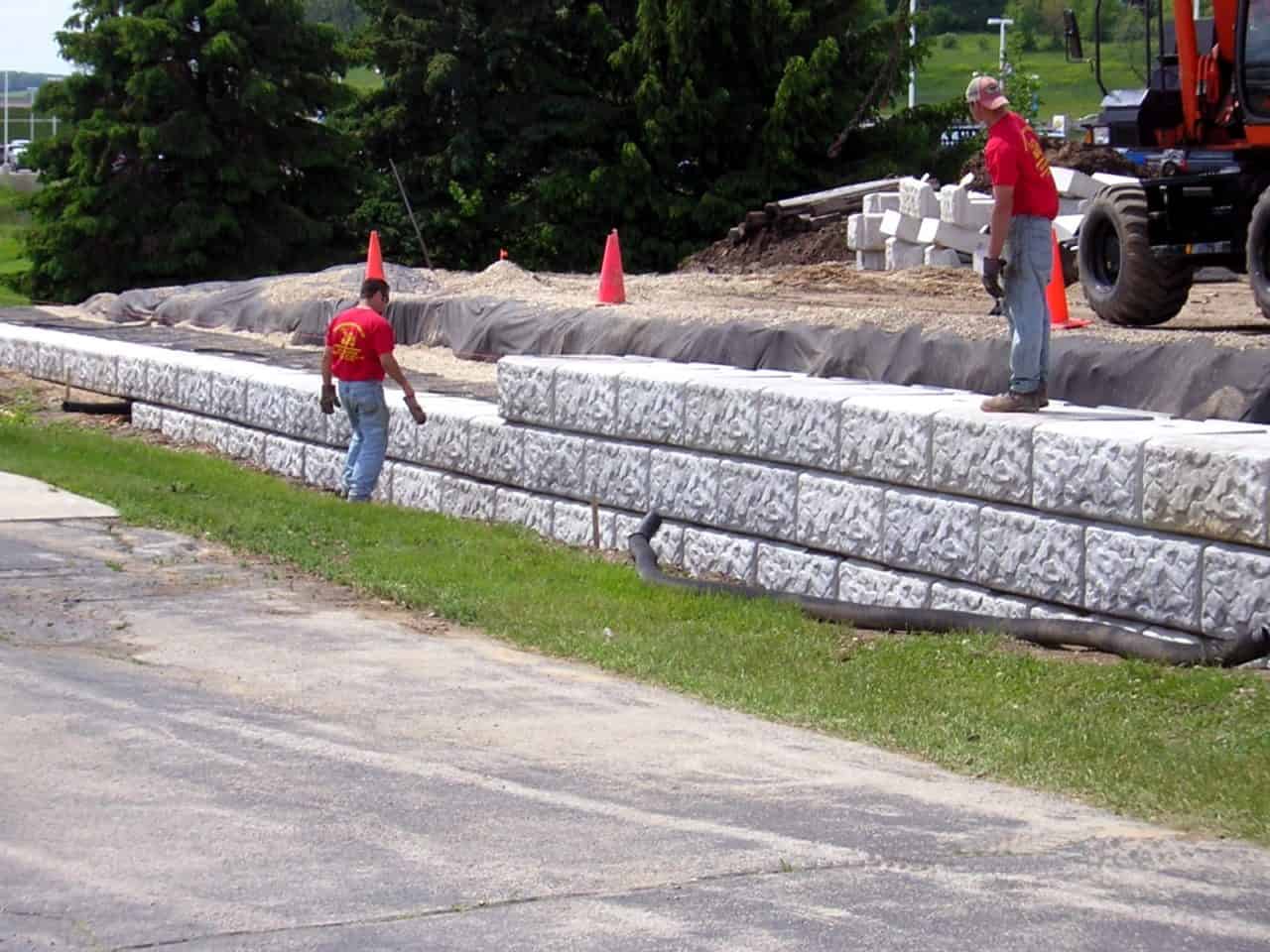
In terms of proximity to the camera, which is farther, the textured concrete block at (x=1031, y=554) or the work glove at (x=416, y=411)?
the work glove at (x=416, y=411)

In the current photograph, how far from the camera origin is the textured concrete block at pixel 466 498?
40.8 feet

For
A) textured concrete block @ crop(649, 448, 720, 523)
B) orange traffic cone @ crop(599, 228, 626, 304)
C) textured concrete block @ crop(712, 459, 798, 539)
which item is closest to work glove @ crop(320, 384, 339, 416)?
textured concrete block @ crop(649, 448, 720, 523)

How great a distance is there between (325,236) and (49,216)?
5587mm

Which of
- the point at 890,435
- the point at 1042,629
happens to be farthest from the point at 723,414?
the point at 1042,629

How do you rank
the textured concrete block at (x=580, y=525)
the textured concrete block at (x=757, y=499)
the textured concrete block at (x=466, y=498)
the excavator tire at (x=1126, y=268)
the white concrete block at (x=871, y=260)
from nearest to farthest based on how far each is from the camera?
the textured concrete block at (x=757, y=499), the textured concrete block at (x=580, y=525), the textured concrete block at (x=466, y=498), the excavator tire at (x=1126, y=268), the white concrete block at (x=871, y=260)

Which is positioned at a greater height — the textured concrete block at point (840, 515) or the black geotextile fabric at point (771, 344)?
the black geotextile fabric at point (771, 344)

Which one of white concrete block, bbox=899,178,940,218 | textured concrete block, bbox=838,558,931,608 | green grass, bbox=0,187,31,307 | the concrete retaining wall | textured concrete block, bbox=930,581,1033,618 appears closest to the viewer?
the concrete retaining wall

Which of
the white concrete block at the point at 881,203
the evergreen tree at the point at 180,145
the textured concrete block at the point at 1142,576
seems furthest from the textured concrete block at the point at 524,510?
the evergreen tree at the point at 180,145

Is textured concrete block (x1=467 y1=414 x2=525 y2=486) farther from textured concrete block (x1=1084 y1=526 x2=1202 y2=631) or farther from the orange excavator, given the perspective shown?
the orange excavator

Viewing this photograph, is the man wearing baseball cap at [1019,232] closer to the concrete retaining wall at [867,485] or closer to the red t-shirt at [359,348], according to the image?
the concrete retaining wall at [867,485]

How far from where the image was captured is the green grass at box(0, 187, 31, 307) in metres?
38.7

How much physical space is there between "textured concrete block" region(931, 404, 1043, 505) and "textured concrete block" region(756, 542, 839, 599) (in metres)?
0.93

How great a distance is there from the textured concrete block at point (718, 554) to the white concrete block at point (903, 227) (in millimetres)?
16576

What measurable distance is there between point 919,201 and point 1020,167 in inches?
707
